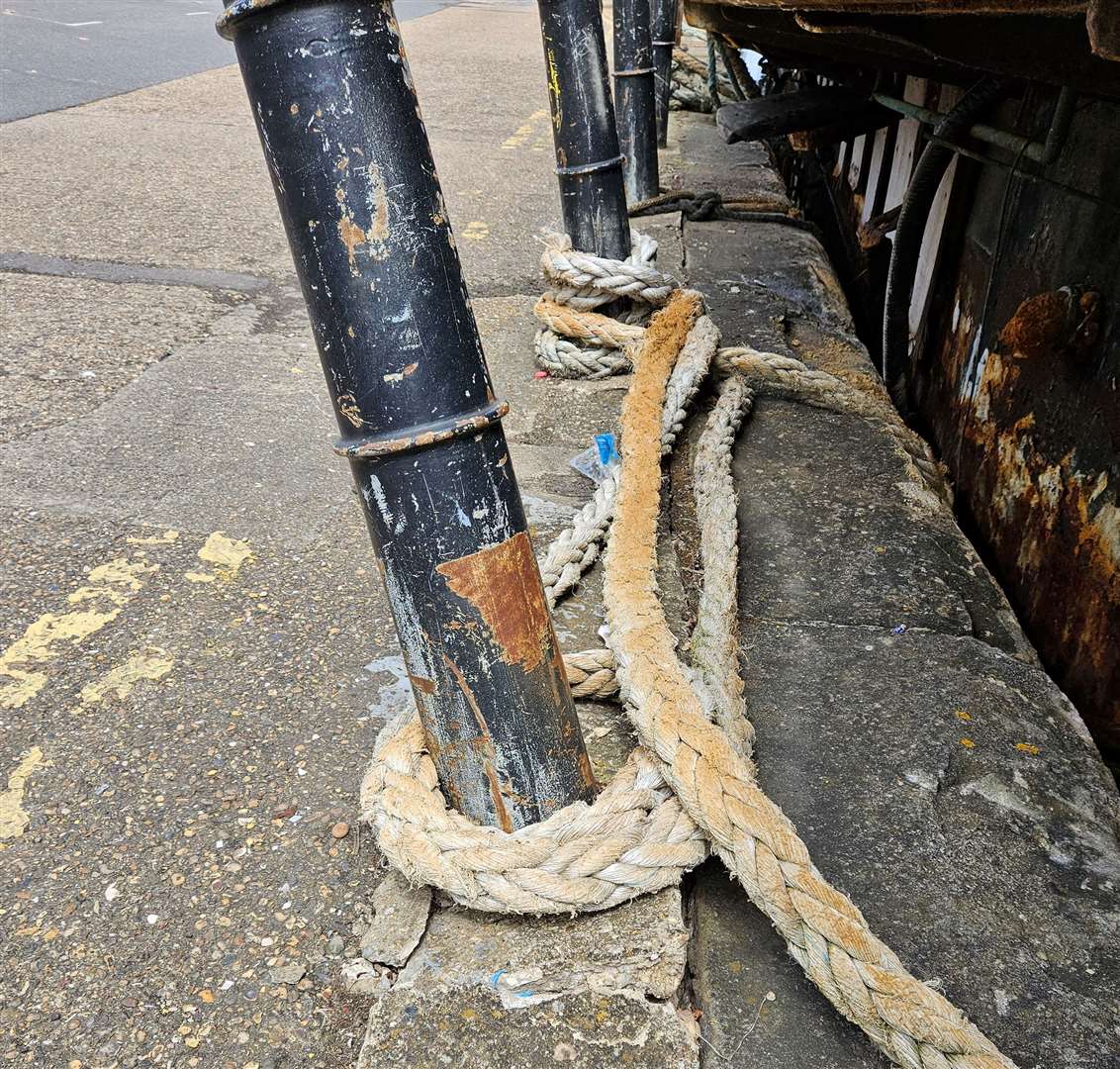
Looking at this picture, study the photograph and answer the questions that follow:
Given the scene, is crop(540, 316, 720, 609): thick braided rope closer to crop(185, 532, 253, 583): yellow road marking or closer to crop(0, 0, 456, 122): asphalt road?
crop(185, 532, 253, 583): yellow road marking

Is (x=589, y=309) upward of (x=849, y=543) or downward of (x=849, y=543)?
upward

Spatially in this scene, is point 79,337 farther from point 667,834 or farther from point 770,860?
point 770,860

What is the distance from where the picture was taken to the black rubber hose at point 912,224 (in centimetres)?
279

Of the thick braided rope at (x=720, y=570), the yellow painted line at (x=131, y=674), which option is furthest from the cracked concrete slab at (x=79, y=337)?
the thick braided rope at (x=720, y=570)

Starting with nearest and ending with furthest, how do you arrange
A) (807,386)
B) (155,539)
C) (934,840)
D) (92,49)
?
(934,840) < (155,539) < (807,386) < (92,49)

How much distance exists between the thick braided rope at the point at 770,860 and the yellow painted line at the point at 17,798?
36.3 inches

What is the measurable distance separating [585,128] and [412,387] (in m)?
2.26

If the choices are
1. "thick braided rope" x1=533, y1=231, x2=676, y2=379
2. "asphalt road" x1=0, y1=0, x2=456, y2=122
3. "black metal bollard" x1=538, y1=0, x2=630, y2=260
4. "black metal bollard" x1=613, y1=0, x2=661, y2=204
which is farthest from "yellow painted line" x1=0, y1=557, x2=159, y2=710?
"asphalt road" x1=0, y1=0, x2=456, y2=122

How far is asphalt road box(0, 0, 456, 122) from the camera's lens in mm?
6777

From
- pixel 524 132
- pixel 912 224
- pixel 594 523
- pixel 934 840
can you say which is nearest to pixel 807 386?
pixel 594 523

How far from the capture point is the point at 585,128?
2.89 m

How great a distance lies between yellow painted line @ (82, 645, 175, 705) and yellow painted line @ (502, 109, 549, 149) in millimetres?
5401

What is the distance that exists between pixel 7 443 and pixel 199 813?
1.47m

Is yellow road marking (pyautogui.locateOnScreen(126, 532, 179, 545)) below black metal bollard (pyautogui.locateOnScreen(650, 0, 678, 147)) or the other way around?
below
